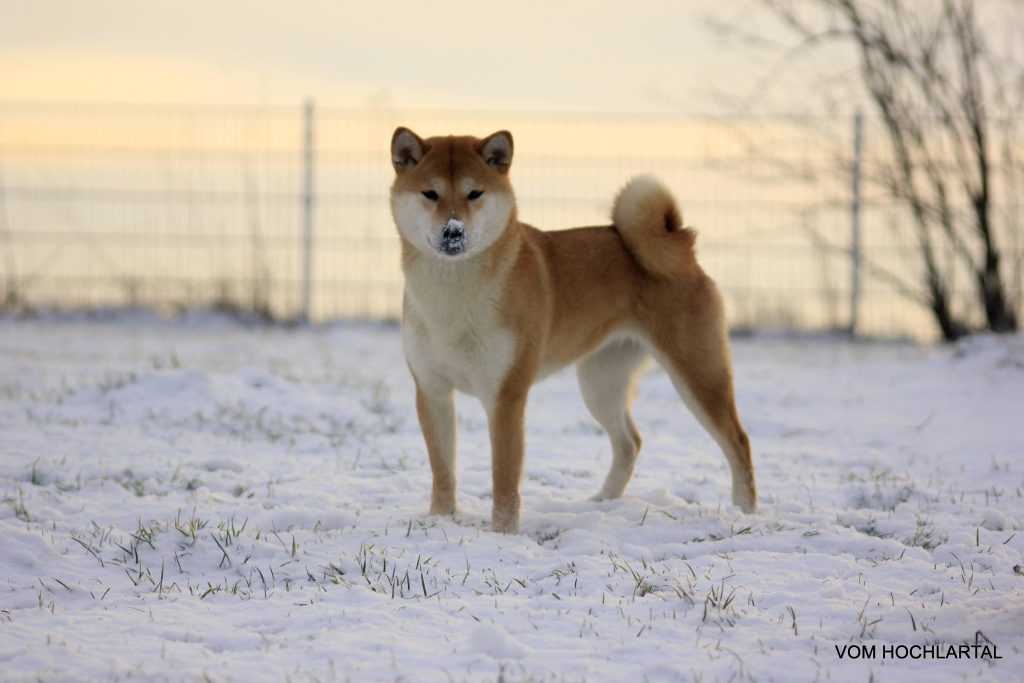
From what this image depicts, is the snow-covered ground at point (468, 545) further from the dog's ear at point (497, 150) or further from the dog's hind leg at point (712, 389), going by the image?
the dog's ear at point (497, 150)

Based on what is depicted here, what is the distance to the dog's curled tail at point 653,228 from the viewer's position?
15.2 ft

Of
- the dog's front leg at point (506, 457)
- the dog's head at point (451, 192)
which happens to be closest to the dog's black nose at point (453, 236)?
the dog's head at point (451, 192)

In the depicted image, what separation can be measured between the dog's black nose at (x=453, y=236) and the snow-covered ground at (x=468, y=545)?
1001 mm

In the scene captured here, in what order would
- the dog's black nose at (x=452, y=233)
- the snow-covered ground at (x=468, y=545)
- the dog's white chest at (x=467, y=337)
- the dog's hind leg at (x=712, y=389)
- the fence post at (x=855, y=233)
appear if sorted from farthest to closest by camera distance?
the fence post at (x=855, y=233) → the dog's hind leg at (x=712, y=389) → the dog's white chest at (x=467, y=337) → the dog's black nose at (x=452, y=233) → the snow-covered ground at (x=468, y=545)

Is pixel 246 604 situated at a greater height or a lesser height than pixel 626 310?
lesser

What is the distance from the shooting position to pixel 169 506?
14.2 ft

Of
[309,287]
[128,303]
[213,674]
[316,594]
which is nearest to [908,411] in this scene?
[316,594]

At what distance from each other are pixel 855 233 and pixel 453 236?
9.44 metres

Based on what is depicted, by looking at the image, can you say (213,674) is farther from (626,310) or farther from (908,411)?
(908,411)

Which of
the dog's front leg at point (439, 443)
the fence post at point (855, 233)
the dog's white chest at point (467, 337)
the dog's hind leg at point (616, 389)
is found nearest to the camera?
the dog's white chest at point (467, 337)

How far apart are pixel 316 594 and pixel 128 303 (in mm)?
10040

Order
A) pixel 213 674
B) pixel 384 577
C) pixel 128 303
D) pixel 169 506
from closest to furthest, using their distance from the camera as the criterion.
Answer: pixel 213 674 < pixel 384 577 < pixel 169 506 < pixel 128 303

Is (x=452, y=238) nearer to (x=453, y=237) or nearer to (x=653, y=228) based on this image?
(x=453, y=237)

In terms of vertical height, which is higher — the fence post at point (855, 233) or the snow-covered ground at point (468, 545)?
the fence post at point (855, 233)
